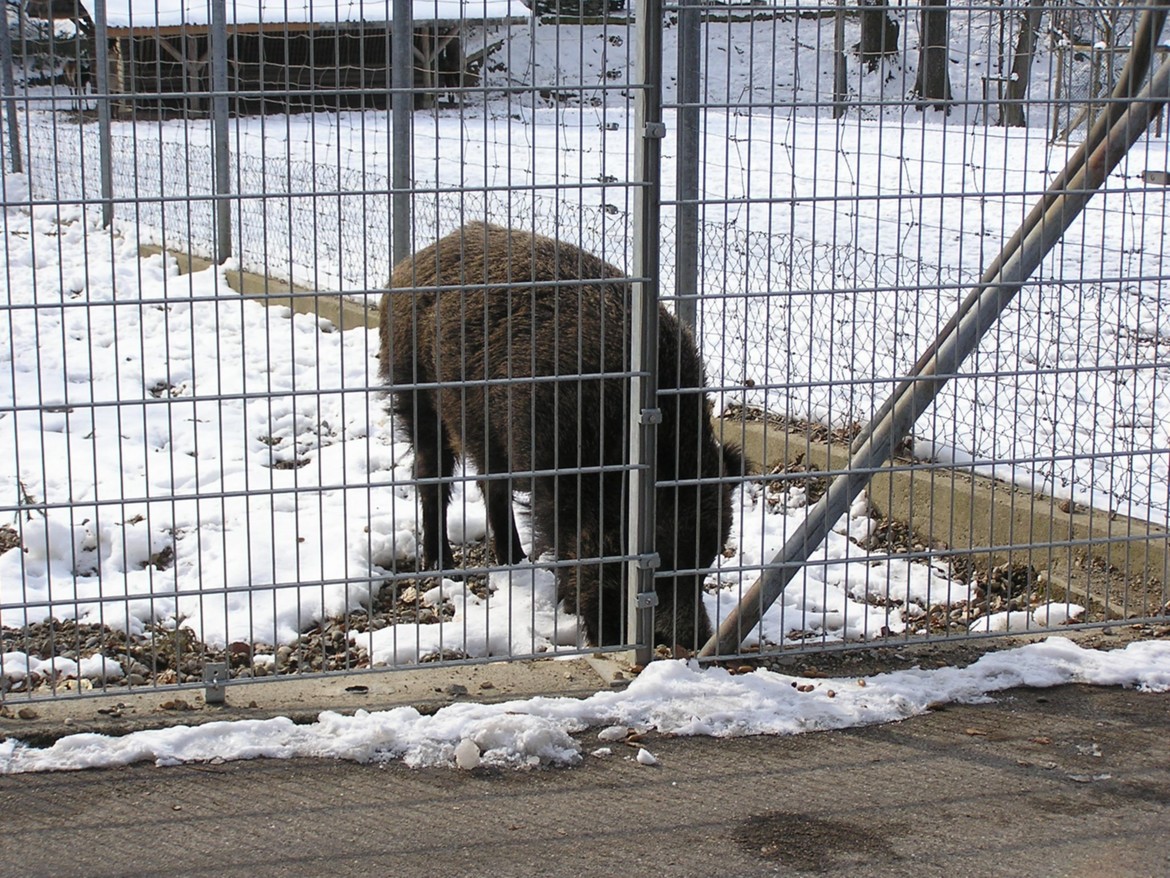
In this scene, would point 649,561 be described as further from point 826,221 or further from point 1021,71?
point 826,221

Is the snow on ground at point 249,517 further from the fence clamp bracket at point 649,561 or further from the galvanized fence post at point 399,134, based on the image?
the galvanized fence post at point 399,134

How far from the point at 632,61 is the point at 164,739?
8.83 ft

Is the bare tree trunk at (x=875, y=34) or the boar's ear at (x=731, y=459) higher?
the bare tree trunk at (x=875, y=34)

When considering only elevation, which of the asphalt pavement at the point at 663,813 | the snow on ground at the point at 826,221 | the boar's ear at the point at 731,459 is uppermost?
the snow on ground at the point at 826,221

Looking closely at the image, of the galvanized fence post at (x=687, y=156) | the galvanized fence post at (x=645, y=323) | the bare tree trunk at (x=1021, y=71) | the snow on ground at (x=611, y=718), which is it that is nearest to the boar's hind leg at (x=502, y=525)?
the galvanized fence post at (x=687, y=156)

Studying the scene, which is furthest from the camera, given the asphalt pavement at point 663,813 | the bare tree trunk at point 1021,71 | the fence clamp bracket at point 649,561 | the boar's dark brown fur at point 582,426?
the boar's dark brown fur at point 582,426

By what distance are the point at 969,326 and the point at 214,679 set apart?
295 centimetres

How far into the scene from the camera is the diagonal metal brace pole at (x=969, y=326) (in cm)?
505

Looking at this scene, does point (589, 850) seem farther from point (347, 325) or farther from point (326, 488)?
point (347, 325)

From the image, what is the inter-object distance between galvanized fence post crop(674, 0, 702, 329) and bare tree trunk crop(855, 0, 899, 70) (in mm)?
575

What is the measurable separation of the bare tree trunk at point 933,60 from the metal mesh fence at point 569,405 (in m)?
0.03

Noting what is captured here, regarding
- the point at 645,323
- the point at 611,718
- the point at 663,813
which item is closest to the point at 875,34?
the point at 645,323

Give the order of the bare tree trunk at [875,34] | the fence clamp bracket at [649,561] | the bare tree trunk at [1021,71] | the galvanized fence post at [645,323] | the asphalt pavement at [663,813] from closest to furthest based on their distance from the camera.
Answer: the asphalt pavement at [663,813]
the galvanized fence post at [645,323]
the bare tree trunk at [875,34]
the bare tree trunk at [1021,71]
the fence clamp bracket at [649,561]

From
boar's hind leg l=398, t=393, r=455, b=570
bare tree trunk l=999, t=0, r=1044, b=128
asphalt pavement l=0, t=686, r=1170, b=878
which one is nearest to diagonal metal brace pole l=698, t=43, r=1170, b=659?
bare tree trunk l=999, t=0, r=1044, b=128
